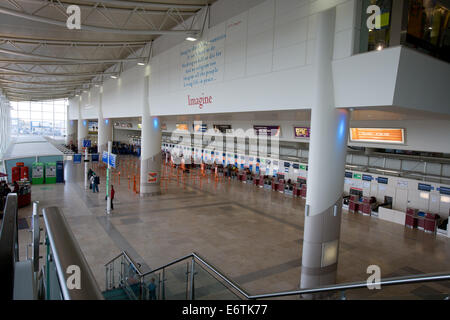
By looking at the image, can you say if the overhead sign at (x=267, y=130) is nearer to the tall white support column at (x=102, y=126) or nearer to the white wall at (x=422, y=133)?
the white wall at (x=422, y=133)

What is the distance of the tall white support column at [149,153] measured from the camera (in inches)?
→ 647

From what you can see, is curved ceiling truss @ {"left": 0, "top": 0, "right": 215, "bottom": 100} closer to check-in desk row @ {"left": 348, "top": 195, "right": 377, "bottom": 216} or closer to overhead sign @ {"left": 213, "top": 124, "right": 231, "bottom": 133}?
overhead sign @ {"left": 213, "top": 124, "right": 231, "bottom": 133}

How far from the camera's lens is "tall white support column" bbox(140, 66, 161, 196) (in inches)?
647

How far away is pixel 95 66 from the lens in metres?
24.4

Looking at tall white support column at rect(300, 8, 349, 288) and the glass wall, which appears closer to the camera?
tall white support column at rect(300, 8, 349, 288)

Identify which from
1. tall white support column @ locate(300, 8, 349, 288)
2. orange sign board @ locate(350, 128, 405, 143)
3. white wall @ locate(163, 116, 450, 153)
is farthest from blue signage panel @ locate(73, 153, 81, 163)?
tall white support column @ locate(300, 8, 349, 288)

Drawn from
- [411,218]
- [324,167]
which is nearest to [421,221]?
[411,218]

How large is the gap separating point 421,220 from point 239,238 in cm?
788

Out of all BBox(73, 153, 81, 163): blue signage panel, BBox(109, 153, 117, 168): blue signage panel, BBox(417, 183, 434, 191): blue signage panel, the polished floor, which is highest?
BBox(109, 153, 117, 168): blue signage panel

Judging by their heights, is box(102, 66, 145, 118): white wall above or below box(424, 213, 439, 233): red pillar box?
above

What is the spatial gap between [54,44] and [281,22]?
1285 cm

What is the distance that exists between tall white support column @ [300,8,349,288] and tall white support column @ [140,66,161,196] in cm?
1099

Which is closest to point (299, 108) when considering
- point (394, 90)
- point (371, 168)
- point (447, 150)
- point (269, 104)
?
point (269, 104)

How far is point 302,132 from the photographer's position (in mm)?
16031
